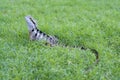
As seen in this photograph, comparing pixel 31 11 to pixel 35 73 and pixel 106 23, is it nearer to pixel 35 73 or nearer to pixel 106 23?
pixel 106 23

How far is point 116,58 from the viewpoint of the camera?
4902 millimetres

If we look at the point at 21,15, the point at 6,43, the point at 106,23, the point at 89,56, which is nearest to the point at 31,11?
the point at 21,15

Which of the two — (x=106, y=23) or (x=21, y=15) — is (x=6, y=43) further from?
(x=106, y=23)

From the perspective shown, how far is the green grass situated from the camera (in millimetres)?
4188

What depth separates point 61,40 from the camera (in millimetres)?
5516

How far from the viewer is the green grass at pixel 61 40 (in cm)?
419

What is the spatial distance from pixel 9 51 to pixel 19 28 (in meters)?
1.12

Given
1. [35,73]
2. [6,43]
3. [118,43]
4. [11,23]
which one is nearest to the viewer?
[35,73]

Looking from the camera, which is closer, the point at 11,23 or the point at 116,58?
the point at 116,58

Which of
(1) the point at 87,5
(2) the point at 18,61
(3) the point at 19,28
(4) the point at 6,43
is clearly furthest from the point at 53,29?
(1) the point at 87,5

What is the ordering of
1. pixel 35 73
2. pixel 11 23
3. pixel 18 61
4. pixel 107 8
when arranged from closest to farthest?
1. pixel 35 73
2. pixel 18 61
3. pixel 11 23
4. pixel 107 8

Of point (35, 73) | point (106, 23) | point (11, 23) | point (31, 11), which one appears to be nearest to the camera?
point (35, 73)

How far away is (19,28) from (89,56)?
5.18 ft

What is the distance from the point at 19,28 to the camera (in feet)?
18.9
